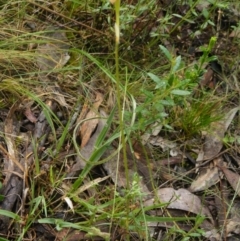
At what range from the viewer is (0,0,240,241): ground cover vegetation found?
5.96ft

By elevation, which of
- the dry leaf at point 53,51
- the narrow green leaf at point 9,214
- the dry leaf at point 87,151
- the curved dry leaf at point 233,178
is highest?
the dry leaf at point 53,51

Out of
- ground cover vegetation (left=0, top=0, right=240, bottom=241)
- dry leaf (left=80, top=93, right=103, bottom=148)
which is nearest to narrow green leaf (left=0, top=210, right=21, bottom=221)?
ground cover vegetation (left=0, top=0, right=240, bottom=241)

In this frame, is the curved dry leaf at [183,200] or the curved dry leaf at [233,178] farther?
the curved dry leaf at [233,178]

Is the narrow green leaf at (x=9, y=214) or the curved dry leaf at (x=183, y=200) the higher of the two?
the narrow green leaf at (x=9, y=214)

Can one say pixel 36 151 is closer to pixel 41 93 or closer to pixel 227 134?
pixel 41 93

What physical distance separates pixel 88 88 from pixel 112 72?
0.15 metres

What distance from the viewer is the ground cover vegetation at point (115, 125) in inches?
71.5

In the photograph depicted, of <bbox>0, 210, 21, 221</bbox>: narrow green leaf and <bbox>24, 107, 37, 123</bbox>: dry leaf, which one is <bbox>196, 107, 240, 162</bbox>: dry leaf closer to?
<bbox>24, 107, 37, 123</bbox>: dry leaf

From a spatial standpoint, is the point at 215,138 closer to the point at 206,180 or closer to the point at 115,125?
the point at 206,180

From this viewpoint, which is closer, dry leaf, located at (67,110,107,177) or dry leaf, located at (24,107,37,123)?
dry leaf, located at (67,110,107,177)

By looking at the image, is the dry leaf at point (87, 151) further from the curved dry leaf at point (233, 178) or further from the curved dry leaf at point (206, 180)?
the curved dry leaf at point (233, 178)

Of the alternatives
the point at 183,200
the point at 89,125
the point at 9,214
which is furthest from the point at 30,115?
the point at 183,200

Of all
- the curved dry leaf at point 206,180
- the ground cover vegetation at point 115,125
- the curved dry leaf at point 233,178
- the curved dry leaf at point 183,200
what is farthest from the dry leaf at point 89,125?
the curved dry leaf at point 233,178

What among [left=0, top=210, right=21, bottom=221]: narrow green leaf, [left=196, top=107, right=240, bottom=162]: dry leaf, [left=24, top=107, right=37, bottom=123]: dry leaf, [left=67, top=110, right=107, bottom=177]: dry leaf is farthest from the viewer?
[left=196, top=107, right=240, bottom=162]: dry leaf
